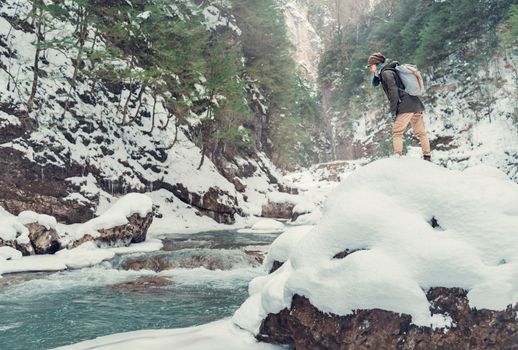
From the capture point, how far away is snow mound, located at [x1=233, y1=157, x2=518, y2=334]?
12.5 feet

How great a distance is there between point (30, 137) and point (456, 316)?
54.0 ft

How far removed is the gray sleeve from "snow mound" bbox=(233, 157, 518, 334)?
124cm

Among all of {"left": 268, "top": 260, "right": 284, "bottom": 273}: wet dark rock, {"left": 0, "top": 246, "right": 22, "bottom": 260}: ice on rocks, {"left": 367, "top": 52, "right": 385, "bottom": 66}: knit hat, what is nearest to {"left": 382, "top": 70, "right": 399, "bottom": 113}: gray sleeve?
{"left": 367, "top": 52, "right": 385, "bottom": 66}: knit hat

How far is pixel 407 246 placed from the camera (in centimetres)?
400

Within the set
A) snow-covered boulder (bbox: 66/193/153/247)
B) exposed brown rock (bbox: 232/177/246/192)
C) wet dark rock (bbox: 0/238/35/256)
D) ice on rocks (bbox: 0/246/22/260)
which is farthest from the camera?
exposed brown rock (bbox: 232/177/246/192)

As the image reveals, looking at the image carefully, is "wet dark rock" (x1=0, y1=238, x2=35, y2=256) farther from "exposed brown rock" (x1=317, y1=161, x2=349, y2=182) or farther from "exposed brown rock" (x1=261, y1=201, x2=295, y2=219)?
"exposed brown rock" (x1=317, y1=161, x2=349, y2=182)

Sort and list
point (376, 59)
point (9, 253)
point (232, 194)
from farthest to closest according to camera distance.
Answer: point (232, 194) → point (9, 253) → point (376, 59)

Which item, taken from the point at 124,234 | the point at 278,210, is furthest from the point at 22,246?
the point at 278,210

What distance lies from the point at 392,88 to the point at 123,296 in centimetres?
594

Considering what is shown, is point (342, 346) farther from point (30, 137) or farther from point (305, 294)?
point (30, 137)

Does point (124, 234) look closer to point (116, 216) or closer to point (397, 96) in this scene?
point (116, 216)

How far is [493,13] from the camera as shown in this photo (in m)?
30.9

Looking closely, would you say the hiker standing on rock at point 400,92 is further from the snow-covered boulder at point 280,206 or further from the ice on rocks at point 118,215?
the snow-covered boulder at point 280,206

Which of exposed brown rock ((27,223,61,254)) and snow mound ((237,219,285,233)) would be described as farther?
snow mound ((237,219,285,233))
